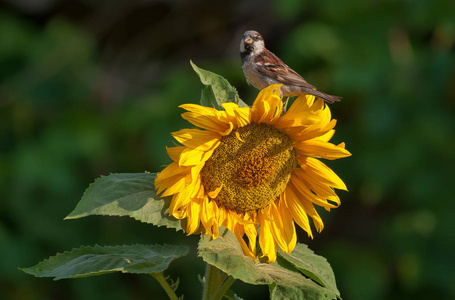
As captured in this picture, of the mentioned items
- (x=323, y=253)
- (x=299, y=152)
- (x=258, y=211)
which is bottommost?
(x=323, y=253)

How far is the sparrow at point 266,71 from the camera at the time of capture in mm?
1317

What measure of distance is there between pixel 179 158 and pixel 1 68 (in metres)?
3.80

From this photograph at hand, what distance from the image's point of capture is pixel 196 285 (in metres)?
4.50

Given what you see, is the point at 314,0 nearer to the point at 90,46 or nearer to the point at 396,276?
the point at 90,46

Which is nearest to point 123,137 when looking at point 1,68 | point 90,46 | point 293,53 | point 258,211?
point 90,46

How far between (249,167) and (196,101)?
2.78m

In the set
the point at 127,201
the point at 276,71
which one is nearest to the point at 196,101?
the point at 276,71

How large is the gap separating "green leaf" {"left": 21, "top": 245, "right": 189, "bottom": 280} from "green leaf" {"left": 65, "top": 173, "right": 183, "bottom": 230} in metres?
0.10

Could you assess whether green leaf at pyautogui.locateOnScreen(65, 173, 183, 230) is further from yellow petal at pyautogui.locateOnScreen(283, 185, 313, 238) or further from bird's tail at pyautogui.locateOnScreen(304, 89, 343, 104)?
bird's tail at pyautogui.locateOnScreen(304, 89, 343, 104)

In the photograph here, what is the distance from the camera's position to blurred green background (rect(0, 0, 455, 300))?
404 centimetres

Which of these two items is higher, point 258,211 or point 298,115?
point 298,115

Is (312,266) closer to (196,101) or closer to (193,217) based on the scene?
(193,217)

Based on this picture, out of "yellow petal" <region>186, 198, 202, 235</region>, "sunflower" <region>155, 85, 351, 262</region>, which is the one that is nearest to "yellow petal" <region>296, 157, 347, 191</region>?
"sunflower" <region>155, 85, 351, 262</region>

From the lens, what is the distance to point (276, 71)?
1344mm
